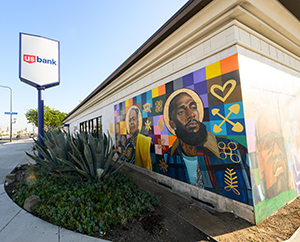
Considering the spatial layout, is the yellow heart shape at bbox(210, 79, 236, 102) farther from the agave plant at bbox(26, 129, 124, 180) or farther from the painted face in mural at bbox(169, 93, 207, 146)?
the agave plant at bbox(26, 129, 124, 180)

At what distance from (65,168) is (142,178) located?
2.36 m

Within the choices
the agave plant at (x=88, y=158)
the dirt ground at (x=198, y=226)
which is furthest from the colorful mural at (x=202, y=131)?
the agave plant at (x=88, y=158)

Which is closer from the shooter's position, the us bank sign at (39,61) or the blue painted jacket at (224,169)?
the blue painted jacket at (224,169)

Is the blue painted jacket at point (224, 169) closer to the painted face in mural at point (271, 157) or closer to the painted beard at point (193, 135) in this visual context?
the painted beard at point (193, 135)

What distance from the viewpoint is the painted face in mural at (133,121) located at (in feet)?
20.1

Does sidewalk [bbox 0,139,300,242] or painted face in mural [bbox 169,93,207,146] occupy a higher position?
painted face in mural [bbox 169,93,207,146]

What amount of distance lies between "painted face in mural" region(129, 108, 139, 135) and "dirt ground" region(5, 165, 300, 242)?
10.7 ft

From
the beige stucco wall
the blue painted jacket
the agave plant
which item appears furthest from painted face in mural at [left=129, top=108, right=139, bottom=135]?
the blue painted jacket

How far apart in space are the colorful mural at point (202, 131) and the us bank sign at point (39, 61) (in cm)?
443

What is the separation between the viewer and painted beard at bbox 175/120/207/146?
3552mm

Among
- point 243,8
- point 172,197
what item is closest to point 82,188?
point 172,197

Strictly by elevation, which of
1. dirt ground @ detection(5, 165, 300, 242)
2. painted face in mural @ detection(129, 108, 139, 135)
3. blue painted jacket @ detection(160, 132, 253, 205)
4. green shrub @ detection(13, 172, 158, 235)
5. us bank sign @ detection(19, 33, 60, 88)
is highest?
us bank sign @ detection(19, 33, 60, 88)

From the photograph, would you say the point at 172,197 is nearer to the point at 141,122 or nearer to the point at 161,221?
the point at 161,221

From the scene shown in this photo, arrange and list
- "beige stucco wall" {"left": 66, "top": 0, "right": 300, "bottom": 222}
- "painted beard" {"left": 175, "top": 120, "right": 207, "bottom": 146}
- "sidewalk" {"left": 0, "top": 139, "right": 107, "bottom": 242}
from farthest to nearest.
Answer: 1. "painted beard" {"left": 175, "top": 120, "right": 207, "bottom": 146}
2. "beige stucco wall" {"left": 66, "top": 0, "right": 300, "bottom": 222}
3. "sidewalk" {"left": 0, "top": 139, "right": 107, "bottom": 242}
